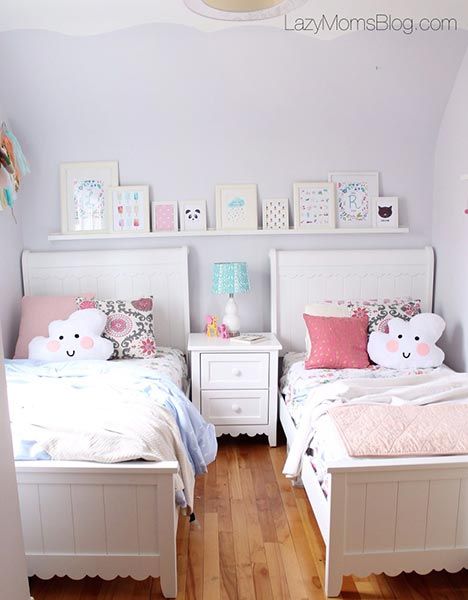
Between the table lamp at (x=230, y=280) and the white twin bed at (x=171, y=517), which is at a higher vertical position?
the table lamp at (x=230, y=280)

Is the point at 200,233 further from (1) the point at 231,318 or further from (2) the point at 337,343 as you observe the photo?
(2) the point at 337,343

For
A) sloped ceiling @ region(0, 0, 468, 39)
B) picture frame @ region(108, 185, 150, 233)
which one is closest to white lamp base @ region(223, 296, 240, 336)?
picture frame @ region(108, 185, 150, 233)

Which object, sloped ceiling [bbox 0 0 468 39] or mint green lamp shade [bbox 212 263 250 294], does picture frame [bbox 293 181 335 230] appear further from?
sloped ceiling [bbox 0 0 468 39]

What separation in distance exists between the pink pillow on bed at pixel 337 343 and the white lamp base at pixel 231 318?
0.45 metres

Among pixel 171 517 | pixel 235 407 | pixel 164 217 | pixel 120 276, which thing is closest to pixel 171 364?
pixel 235 407

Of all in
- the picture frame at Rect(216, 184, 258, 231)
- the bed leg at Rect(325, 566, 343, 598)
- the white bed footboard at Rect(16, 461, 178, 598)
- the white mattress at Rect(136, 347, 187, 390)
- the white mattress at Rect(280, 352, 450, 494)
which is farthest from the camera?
the picture frame at Rect(216, 184, 258, 231)

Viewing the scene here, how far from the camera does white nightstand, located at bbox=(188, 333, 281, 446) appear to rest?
3.06 metres

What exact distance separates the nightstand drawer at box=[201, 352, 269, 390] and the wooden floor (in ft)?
1.86

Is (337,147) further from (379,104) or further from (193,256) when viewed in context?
(193,256)

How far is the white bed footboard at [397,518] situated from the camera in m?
1.75

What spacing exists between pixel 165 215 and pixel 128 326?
2.51ft

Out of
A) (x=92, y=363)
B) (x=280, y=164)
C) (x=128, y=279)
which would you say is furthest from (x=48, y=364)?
(x=280, y=164)

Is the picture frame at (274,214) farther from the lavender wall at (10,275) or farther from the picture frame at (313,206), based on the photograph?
the lavender wall at (10,275)

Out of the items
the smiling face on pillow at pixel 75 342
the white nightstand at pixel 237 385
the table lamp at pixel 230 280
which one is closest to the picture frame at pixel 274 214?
the table lamp at pixel 230 280
